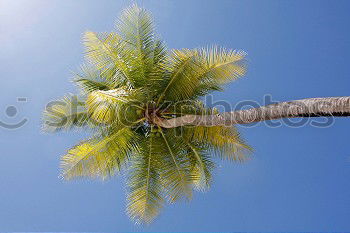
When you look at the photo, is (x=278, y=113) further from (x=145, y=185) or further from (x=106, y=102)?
(x=145, y=185)

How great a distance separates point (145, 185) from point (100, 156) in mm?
1475

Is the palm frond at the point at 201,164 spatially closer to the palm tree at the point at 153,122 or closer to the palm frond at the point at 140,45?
the palm tree at the point at 153,122

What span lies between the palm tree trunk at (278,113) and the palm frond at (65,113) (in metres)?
2.64

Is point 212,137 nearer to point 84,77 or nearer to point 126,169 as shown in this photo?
point 126,169

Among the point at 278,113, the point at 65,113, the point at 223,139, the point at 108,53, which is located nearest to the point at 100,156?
the point at 65,113

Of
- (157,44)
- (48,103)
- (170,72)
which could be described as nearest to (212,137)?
(170,72)

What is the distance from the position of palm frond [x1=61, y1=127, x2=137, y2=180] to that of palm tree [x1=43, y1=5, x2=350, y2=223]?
0.09 feet

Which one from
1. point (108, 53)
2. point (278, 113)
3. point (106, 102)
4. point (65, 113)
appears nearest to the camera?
point (278, 113)

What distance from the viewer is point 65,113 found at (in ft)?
46.4

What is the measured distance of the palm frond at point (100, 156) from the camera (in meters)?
12.2

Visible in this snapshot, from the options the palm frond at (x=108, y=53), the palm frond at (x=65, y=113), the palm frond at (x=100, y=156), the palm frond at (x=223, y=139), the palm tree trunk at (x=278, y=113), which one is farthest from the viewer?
the palm frond at (x=65, y=113)

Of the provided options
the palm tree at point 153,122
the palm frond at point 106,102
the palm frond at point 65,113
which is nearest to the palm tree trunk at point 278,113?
the palm tree at point 153,122

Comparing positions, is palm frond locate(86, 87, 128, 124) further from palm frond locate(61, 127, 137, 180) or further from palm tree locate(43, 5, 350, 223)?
palm frond locate(61, 127, 137, 180)

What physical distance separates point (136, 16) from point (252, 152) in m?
5.00
